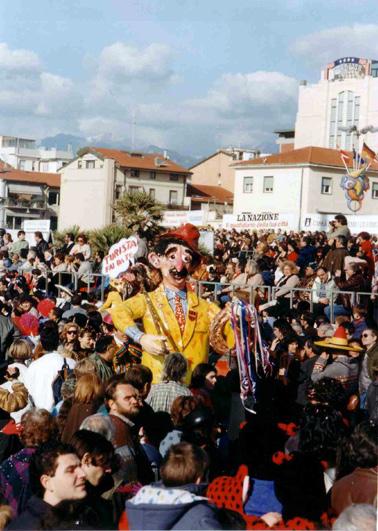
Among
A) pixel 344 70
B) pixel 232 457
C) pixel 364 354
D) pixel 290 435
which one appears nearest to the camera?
pixel 290 435

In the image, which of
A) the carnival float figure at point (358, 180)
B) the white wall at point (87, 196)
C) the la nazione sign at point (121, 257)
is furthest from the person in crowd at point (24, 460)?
the white wall at point (87, 196)

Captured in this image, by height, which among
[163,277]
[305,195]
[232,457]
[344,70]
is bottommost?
[232,457]

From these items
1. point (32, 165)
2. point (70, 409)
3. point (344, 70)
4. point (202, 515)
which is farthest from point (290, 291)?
point (32, 165)

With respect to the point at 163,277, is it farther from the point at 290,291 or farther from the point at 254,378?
the point at 290,291

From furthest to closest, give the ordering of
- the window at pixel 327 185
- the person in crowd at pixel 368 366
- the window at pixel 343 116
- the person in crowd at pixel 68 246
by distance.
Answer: the window at pixel 343 116 → the window at pixel 327 185 → the person in crowd at pixel 68 246 → the person in crowd at pixel 368 366

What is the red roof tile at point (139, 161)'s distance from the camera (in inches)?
1889

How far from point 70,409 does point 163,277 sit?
122cm

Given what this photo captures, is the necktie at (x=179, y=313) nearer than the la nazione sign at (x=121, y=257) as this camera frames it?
Yes

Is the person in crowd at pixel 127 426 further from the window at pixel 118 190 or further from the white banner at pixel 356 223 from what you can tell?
the window at pixel 118 190

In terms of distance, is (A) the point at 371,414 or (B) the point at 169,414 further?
(A) the point at 371,414

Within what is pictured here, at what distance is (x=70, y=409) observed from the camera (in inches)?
227

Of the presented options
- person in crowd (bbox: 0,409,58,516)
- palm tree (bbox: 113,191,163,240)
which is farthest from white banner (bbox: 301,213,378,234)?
person in crowd (bbox: 0,409,58,516)

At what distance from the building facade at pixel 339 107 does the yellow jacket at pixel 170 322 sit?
3727cm

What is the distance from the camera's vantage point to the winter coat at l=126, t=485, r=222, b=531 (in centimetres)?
351
